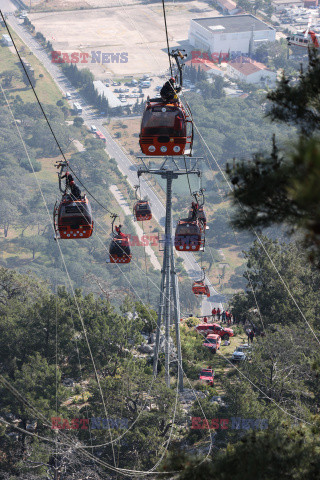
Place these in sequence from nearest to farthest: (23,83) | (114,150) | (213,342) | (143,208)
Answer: (143,208) < (213,342) < (114,150) < (23,83)

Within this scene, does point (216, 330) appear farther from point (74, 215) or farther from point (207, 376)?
point (74, 215)

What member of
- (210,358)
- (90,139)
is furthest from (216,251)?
(210,358)

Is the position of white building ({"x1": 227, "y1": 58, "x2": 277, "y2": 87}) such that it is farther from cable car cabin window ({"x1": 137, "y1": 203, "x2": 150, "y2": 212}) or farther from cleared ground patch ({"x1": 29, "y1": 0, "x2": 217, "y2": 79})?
cable car cabin window ({"x1": 137, "y1": 203, "x2": 150, "y2": 212})

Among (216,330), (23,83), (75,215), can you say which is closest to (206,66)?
(23,83)

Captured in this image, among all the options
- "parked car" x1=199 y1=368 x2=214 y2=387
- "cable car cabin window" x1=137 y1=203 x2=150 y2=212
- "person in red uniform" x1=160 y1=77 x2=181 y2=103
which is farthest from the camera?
"cable car cabin window" x1=137 y1=203 x2=150 y2=212

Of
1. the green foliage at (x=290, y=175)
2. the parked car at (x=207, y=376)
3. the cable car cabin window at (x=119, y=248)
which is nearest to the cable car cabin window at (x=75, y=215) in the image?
the cable car cabin window at (x=119, y=248)

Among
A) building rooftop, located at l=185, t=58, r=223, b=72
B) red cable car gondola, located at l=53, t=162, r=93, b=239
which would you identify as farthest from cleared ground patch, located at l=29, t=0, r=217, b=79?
red cable car gondola, located at l=53, t=162, r=93, b=239
